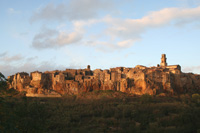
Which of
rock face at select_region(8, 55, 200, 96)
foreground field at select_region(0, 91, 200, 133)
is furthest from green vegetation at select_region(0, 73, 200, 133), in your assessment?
rock face at select_region(8, 55, 200, 96)

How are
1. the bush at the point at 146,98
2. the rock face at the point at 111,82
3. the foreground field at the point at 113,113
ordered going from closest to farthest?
1. the foreground field at the point at 113,113
2. the bush at the point at 146,98
3. the rock face at the point at 111,82

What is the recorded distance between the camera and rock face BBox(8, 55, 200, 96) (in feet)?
150

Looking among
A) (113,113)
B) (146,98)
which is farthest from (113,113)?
(146,98)

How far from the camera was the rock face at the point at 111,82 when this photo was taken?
45844mm

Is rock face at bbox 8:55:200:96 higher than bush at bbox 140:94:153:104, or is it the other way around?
rock face at bbox 8:55:200:96

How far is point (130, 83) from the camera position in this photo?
46.6 meters

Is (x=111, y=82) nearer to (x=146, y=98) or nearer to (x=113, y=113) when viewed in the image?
(x=146, y=98)

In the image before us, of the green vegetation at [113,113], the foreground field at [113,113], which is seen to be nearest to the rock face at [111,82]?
the green vegetation at [113,113]

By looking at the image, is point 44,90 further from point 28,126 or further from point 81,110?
point 28,126

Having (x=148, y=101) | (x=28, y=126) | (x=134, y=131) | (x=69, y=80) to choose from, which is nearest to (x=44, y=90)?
(x=69, y=80)

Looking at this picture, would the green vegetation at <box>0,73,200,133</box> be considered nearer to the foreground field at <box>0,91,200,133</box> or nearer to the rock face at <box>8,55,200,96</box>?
the foreground field at <box>0,91,200,133</box>

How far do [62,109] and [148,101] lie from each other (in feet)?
40.8

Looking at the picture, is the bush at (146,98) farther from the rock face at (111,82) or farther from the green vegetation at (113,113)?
the rock face at (111,82)

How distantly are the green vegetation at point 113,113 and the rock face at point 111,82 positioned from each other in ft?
8.30
